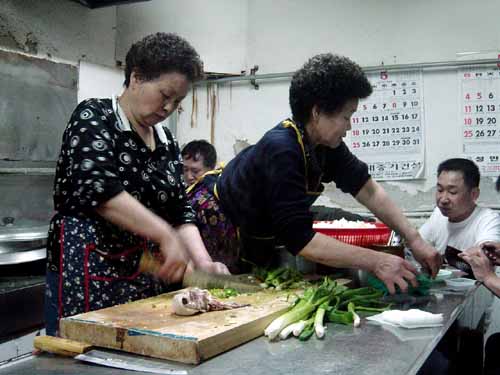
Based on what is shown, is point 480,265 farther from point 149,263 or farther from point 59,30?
point 59,30

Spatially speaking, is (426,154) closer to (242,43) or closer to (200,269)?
(242,43)

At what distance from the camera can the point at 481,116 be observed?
425 cm

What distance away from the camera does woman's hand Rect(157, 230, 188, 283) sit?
1.68 m

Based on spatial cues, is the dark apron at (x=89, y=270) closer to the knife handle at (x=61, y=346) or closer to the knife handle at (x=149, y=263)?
the knife handle at (x=149, y=263)

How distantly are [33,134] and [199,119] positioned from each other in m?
1.78

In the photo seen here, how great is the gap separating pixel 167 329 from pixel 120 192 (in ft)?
1.68

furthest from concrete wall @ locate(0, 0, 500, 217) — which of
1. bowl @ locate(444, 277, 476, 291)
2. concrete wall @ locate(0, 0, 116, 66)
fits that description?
bowl @ locate(444, 277, 476, 291)

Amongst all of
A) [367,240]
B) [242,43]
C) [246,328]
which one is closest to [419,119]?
[242,43]

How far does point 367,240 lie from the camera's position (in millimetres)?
2324

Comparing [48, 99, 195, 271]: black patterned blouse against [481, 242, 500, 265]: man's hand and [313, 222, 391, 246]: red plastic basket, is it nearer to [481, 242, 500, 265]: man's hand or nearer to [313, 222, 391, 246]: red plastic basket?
[313, 222, 391, 246]: red plastic basket

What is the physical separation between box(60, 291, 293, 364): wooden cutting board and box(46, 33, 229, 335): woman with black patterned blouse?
0.58 ft

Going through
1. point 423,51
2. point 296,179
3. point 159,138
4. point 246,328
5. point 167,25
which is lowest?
point 246,328

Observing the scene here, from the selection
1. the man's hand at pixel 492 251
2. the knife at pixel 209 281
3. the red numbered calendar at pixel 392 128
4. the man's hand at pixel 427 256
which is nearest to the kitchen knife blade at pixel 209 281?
the knife at pixel 209 281

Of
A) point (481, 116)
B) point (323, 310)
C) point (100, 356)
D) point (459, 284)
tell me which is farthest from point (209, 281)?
point (481, 116)
